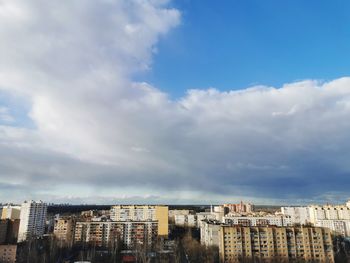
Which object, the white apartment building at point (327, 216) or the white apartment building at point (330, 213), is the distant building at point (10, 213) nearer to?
the white apartment building at point (327, 216)

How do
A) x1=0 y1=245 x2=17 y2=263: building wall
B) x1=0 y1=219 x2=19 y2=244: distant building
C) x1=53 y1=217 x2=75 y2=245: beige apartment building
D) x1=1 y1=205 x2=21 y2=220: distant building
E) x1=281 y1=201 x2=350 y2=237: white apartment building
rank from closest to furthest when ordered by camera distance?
x1=0 y1=245 x2=17 y2=263: building wall
x1=53 y1=217 x2=75 y2=245: beige apartment building
x1=0 y1=219 x2=19 y2=244: distant building
x1=1 y1=205 x2=21 y2=220: distant building
x1=281 y1=201 x2=350 y2=237: white apartment building

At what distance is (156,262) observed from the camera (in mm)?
30719

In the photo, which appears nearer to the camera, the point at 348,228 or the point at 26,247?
the point at 26,247

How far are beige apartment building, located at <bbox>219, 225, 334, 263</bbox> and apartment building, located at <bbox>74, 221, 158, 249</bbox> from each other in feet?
39.0

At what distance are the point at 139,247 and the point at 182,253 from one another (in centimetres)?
503

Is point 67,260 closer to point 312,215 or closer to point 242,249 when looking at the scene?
point 242,249

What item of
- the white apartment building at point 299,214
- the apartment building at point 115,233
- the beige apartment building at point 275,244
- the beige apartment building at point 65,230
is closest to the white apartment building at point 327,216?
the white apartment building at point 299,214

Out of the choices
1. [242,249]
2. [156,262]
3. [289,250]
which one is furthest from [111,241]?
[289,250]

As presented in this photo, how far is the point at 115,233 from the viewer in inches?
1587

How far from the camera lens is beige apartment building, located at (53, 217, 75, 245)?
134 feet

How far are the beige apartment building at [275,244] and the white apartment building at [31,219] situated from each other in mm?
29383

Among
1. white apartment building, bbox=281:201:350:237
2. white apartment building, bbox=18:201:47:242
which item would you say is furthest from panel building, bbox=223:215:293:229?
white apartment building, bbox=18:201:47:242

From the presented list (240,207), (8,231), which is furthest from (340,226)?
(8,231)

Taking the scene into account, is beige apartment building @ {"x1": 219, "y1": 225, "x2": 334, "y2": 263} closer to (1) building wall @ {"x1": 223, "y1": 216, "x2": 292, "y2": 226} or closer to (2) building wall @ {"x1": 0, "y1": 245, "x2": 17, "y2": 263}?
(1) building wall @ {"x1": 223, "y1": 216, "x2": 292, "y2": 226}
